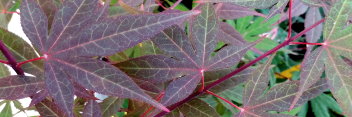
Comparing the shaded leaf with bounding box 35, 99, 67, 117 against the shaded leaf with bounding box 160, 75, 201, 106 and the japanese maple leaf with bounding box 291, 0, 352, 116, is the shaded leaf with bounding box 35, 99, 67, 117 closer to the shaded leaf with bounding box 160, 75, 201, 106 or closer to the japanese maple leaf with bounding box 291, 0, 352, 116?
the shaded leaf with bounding box 160, 75, 201, 106

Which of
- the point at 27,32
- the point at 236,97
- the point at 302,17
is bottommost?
the point at 302,17

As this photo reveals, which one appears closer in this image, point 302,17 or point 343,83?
point 343,83

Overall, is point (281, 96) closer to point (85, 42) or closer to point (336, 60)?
point (336, 60)

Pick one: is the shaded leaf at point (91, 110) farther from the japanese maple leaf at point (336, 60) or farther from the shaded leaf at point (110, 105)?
the japanese maple leaf at point (336, 60)

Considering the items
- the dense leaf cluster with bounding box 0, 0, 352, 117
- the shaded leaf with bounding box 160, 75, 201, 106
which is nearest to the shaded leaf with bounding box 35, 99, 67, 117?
the dense leaf cluster with bounding box 0, 0, 352, 117

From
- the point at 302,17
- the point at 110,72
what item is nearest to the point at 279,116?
the point at 110,72

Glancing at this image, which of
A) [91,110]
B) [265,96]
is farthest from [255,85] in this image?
[91,110]

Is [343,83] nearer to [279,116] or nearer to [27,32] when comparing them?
[279,116]
